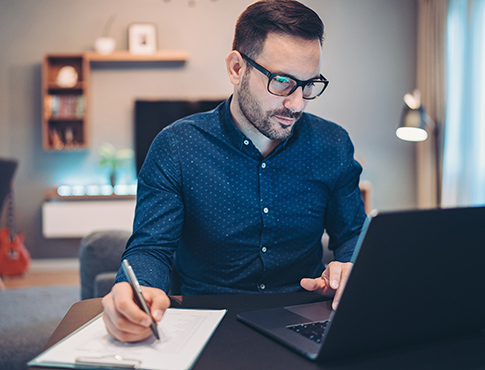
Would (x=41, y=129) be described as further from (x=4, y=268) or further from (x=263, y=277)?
(x=263, y=277)

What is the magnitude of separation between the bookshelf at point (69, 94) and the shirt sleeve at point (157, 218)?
11.3ft

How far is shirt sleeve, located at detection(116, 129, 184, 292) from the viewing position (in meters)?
1.02

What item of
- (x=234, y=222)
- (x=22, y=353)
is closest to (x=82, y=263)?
(x=22, y=353)

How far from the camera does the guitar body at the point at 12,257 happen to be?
13.6 ft

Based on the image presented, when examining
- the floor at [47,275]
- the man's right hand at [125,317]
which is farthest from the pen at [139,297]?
the floor at [47,275]

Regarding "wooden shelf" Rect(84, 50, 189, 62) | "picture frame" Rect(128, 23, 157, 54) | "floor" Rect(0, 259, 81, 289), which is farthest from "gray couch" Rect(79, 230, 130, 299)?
"picture frame" Rect(128, 23, 157, 54)

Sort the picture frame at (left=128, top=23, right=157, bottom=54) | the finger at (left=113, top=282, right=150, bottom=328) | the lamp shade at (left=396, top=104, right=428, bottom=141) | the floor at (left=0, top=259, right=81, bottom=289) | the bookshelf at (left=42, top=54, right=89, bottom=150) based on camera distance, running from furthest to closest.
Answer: the picture frame at (left=128, top=23, right=157, bottom=54), the bookshelf at (left=42, top=54, right=89, bottom=150), the floor at (left=0, top=259, right=81, bottom=289), the lamp shade at (left=396, top=104, right=428, bottom=141), the finger at (left=113, top=282, right=150, bottom=328)

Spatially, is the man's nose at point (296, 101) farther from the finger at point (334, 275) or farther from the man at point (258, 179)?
the finger at point (334, 275)

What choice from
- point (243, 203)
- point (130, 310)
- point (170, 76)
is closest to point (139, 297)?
point (130, 310)

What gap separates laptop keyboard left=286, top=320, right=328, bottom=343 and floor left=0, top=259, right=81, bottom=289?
359 cm

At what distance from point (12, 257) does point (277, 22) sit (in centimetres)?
374

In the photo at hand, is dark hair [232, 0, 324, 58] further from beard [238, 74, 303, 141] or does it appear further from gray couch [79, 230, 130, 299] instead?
gray couch [79, 230, 130, 299]

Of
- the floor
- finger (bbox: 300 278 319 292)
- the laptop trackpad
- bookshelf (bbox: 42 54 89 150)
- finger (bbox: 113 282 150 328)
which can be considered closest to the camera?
finger (bbox: 113 282 150 328)

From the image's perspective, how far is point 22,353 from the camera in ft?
5.20
